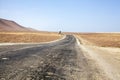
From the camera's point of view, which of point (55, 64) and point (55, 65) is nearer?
point (55, 65)

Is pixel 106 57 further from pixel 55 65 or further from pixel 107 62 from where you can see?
pixel 55 65

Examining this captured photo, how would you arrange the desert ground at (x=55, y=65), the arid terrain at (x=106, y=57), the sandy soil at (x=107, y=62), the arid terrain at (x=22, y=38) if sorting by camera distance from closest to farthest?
the desert ground at (x=55, y=65) → the sandy soil at (x=107, y=62) → the arid terrain at (x=106, y=57) → the arid terrain at (x=22, y=38)

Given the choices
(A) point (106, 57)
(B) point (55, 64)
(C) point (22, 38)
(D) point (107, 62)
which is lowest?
(C) point (22, 38)

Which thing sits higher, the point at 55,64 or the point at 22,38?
the point at 55,64

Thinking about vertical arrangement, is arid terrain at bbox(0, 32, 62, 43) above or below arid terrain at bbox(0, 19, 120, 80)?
below

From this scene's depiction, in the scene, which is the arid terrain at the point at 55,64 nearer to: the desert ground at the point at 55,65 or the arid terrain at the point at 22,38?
the desert ground at the point at 55,65

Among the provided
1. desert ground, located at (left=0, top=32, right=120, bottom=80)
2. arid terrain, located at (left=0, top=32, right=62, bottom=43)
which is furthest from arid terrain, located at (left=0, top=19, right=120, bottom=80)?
arid terrain, located at (left=0, top=32, right=62, bottom=43)

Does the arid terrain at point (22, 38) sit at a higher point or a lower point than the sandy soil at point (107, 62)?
lower

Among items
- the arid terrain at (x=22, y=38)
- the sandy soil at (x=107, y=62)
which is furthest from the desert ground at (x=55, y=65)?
the arid terrain at (x=22, y=38)

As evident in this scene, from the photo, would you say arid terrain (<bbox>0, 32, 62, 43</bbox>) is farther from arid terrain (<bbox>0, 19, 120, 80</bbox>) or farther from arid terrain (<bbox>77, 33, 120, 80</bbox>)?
arid terrain (<bbox>0, 19, 120, 80</bbox>)

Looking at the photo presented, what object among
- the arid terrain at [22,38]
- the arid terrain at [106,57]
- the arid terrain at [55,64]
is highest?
the arid terrain at [55,64]

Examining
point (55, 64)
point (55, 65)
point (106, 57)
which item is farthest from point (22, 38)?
point (55, 65)

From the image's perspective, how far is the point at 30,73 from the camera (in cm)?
919

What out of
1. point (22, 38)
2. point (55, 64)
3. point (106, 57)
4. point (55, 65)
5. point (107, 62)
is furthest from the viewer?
point (22, 38)
